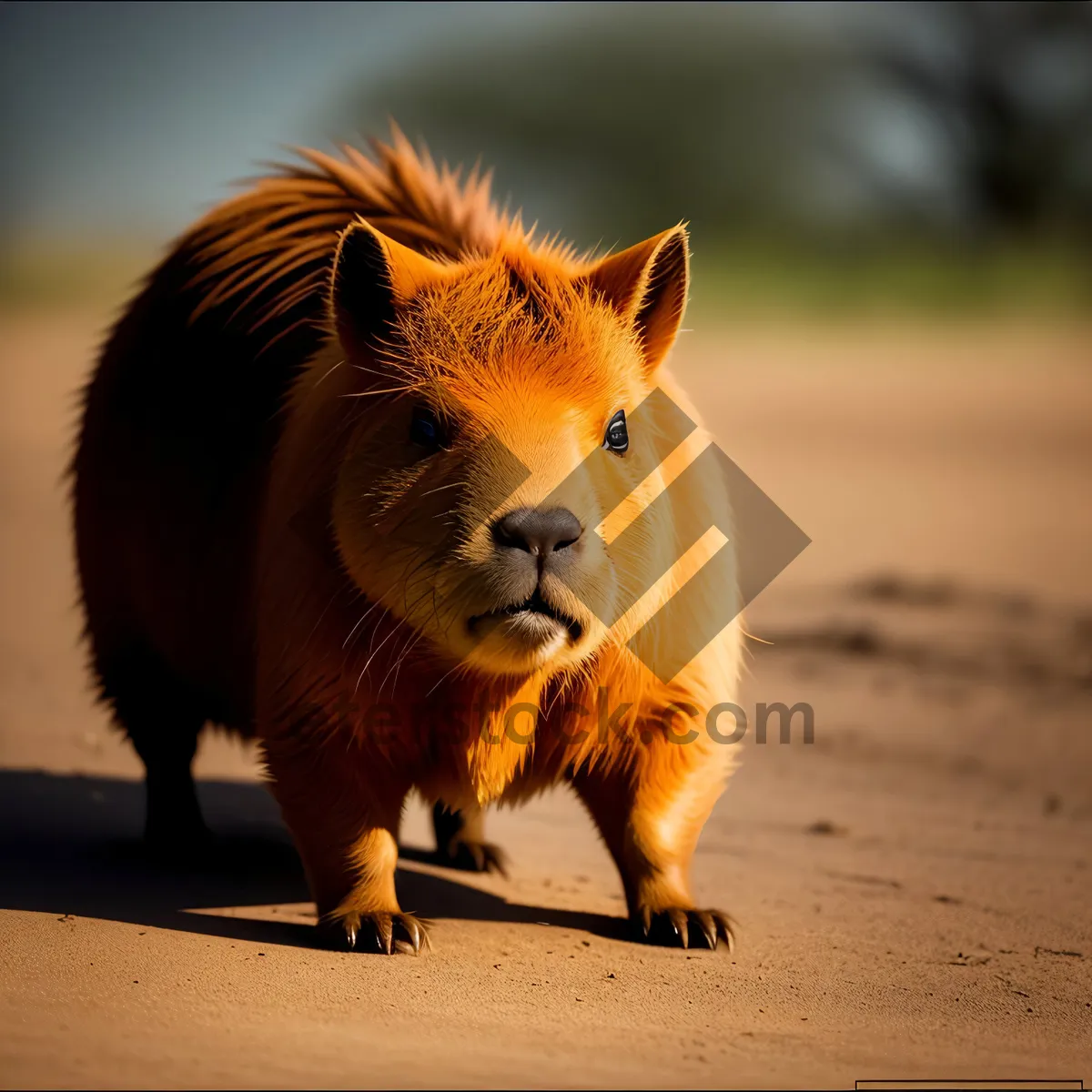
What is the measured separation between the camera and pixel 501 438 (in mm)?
3535

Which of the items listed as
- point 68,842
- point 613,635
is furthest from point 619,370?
point 68,842

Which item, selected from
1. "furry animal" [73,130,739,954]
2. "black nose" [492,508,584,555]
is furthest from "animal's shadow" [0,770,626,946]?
"black nose" [492,508,584,555]

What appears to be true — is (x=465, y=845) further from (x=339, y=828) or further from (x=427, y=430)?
(x=427, y=430)

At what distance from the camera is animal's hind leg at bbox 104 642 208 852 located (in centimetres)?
505

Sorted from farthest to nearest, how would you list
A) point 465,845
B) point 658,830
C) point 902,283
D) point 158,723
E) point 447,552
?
point 902,283
point 465,845
point 158,723
point 658,830
point 447,552

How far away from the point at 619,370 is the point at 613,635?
699 mm

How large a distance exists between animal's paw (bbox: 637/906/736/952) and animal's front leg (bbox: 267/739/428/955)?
0.65 meters

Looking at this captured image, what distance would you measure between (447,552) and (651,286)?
1056 mm

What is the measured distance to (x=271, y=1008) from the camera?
3.24 meters

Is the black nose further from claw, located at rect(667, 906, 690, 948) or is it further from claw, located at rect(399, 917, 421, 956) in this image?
claw, located at rect(667, 906, 690, 948)

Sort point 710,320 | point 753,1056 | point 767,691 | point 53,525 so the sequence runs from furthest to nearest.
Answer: point 710,320 → point 53,525 → point 767,691 → point 753,1056

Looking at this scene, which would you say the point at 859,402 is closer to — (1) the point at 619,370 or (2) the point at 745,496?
(2) the point at 745,496

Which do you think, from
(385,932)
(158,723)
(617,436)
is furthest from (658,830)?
(158,723)

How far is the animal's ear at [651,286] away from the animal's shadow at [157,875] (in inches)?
67.9
